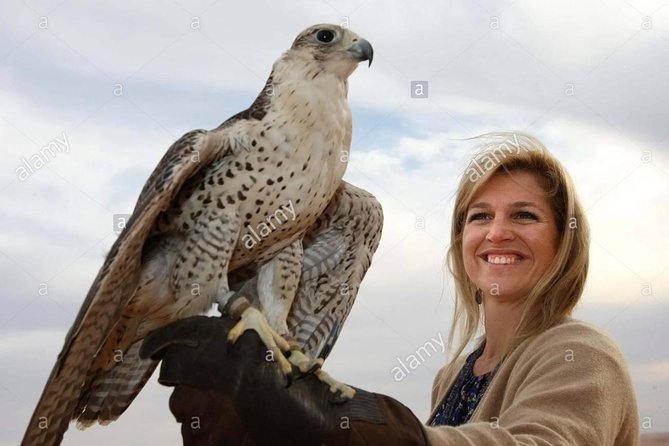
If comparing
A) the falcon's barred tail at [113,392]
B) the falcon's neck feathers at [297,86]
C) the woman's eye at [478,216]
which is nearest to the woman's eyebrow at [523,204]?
the woman's eye at [478,216]

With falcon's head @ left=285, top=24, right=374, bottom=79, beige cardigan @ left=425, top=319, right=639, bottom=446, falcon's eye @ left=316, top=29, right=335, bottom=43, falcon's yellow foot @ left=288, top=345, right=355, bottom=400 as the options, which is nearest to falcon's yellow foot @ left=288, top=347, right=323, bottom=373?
falcon's yellow foot @ left=288, top=345, right=355, bottom=400

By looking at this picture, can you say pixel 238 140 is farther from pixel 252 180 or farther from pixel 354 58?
pixel 354 58

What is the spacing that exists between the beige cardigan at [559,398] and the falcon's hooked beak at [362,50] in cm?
103

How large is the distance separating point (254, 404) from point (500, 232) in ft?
3.33

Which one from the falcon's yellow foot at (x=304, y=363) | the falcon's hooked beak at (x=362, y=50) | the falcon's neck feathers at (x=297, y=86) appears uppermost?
the falcon's hooked beak at (x=362, y=50)

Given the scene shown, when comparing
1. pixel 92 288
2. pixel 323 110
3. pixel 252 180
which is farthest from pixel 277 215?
pixel 92 288

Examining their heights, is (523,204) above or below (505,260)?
above

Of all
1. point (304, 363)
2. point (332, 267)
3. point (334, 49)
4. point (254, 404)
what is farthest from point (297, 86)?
point (254, 404)

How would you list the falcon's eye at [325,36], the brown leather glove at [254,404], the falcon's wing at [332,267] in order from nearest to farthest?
the brown leather glove at [254,404] → the falcon's eye at [325,36] → the falcon's wing at [332,267]

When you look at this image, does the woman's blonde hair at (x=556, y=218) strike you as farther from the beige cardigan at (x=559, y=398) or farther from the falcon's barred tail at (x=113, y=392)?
the falcon's barred tail at (x=113, y=392)

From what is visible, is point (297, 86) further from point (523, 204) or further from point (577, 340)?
point (577, 340)

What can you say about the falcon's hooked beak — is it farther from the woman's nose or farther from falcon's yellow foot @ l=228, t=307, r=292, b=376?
falcon's yellow foot @ l=228, t=307, r=292, b=376

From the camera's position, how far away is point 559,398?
6.21ft

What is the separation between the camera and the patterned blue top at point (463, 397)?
238 centimetres
